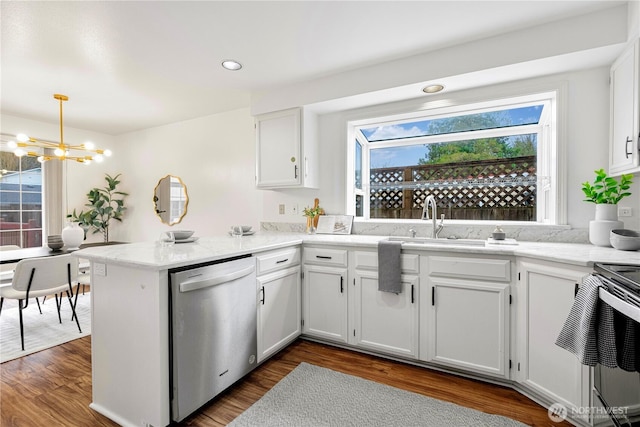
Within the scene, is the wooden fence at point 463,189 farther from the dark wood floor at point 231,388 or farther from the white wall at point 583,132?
the dark wood floor at point 231,388

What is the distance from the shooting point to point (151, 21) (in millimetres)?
2002

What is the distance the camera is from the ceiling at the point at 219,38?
188 centimetres

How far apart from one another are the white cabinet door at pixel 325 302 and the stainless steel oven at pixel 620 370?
5.00 ft

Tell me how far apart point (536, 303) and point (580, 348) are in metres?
0.49

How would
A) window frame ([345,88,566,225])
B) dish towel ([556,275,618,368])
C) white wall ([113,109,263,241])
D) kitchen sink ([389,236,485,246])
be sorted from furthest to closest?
white wall ([113,109,263,241]) < kitchen sink ([389,236,485,246]) < window frame ([345,88,566,225]) < dish towel ([556,275,618,368])

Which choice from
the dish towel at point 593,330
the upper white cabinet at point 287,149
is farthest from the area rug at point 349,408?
the upper white cabinet at point 287,149

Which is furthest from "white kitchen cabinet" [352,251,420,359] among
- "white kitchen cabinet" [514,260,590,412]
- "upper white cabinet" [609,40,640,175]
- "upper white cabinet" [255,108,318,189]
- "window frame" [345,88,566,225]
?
"upper white cabinet" [609,40,640,175]

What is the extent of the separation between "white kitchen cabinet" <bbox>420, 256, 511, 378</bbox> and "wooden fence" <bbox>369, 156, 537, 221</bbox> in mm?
912

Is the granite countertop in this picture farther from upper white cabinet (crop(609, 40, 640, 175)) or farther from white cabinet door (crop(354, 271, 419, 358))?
upper white cabinet (crop(609, 40, 640, 175))

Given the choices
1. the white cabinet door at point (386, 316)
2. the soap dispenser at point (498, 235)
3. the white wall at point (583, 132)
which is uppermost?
the white wall at point (583, 132)

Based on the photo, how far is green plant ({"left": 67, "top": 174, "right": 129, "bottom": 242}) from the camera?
187 inches

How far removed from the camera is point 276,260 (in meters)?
2.33

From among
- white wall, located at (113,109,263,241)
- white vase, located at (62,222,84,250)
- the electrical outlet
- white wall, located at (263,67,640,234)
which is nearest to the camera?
the electrical outlet

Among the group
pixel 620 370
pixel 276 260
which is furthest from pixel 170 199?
pixel 620 370
